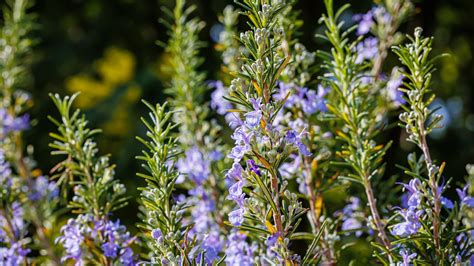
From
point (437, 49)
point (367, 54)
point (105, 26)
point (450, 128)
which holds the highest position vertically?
point (105, 26)

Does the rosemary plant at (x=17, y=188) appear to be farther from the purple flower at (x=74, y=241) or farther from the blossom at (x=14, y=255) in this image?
the purple flower at (x=74, y=241)

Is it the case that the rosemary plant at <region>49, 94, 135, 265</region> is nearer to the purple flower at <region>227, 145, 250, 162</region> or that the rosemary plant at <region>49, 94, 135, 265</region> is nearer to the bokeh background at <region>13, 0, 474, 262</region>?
the purple flower at <region>227, 145, 250, 162</region>

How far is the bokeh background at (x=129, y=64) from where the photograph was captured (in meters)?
3.23

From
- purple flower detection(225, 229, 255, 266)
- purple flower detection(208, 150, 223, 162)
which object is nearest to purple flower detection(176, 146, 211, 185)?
purple flower detection(208, 150, 223, 162)

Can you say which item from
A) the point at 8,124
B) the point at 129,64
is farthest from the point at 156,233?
the point at 129,64

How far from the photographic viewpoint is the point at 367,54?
155 centimetres

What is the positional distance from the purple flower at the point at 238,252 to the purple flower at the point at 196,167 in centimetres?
25

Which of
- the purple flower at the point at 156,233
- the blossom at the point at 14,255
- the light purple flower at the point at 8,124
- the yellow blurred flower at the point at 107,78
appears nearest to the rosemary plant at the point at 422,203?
the purple flower at the point at 156,233

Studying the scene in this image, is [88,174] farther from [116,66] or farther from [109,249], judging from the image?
[116,66]

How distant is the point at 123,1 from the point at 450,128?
8.14 ft

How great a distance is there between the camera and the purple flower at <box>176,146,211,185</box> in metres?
1.41

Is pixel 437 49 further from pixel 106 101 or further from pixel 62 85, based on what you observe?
pixel 62 85

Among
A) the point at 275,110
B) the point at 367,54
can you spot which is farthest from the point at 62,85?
the point at 275,110

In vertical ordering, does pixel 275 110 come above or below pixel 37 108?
below
